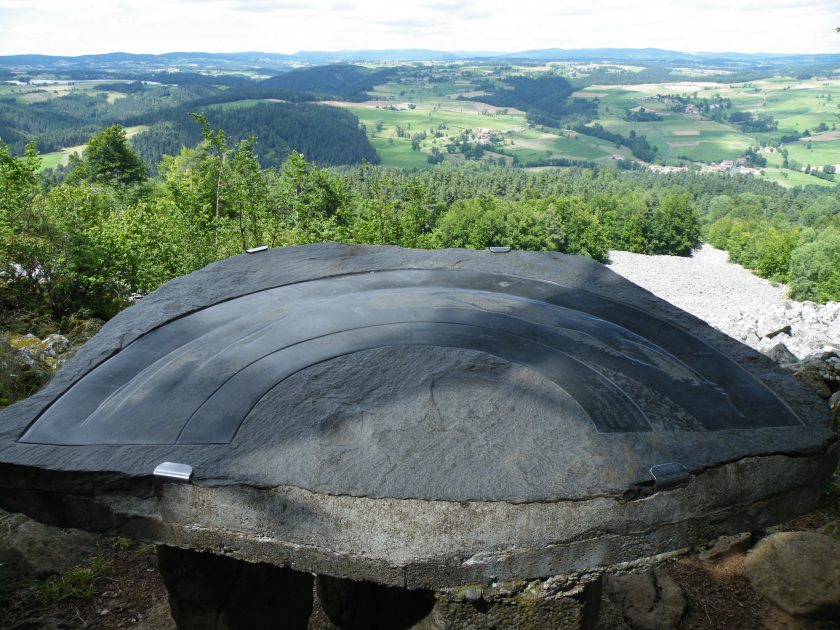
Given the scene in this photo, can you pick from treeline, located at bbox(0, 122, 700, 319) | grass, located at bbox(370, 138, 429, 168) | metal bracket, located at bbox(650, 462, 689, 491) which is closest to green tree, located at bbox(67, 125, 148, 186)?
treeline, located at bbox(0, 122, 700, 319)

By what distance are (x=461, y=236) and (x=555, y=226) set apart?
7538 millimetres

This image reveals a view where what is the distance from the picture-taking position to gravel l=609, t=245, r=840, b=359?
1275cm

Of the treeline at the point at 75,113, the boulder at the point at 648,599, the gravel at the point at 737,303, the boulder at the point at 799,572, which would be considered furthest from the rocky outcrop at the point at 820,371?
the treeline at the point at 75,113

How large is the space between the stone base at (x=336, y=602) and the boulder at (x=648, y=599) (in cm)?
92

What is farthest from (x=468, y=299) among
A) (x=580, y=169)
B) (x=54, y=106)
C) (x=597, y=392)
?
(x=54, y=106)

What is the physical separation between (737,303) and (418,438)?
104 feet

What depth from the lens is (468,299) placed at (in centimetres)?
498

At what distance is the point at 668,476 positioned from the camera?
292 centimetres

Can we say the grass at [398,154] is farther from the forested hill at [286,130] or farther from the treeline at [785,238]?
the treeline at [785,238]

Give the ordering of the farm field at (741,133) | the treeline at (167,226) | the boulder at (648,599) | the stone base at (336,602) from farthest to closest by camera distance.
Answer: the farm field at (741,133)
the treeline at (167,226)
the boulder at (648,599)
the stone base at (336,602)

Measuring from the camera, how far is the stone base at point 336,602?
9.92 ft

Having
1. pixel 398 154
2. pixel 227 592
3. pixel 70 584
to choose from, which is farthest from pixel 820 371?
pixel 398 154

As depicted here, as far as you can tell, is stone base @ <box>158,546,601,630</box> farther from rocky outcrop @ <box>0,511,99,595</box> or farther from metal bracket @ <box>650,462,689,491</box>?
rocky outcrop @ <box>0,511,99,595</box>

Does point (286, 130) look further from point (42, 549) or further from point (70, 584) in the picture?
point (70, 584)
